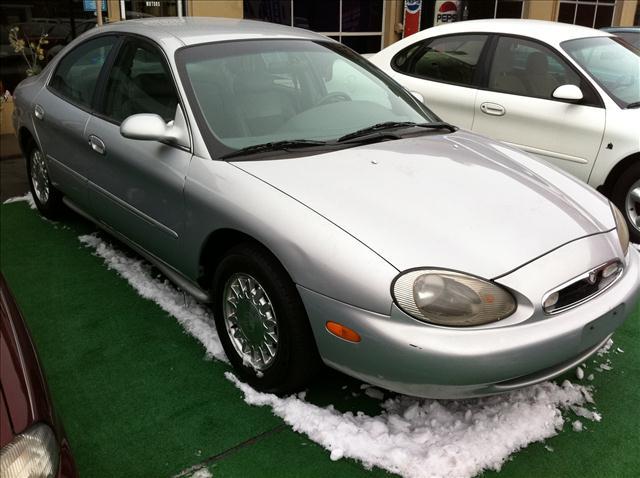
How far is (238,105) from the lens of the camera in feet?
10.2

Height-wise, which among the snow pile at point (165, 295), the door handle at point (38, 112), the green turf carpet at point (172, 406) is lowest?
the green turf carpet at point (172, 406)

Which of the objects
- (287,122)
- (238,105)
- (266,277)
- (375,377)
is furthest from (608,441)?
(238,105)

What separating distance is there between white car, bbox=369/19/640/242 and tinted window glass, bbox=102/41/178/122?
2.90m

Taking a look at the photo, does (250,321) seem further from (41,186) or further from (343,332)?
(41,186)

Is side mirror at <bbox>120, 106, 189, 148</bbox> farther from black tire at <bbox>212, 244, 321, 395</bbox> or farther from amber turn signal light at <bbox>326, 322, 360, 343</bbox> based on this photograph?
amber turn signal light at <bbox>326, 322, 360, 343</bbox>

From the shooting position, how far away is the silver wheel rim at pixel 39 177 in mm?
4712

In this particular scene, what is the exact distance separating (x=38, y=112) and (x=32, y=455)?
138 inches

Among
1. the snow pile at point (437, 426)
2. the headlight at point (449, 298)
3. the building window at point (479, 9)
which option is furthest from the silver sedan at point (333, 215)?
the building window at point (479, 9)

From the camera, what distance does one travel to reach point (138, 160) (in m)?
3.29

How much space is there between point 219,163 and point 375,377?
1210mm

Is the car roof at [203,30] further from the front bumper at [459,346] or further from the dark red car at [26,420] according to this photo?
the dark red car at [26,420]

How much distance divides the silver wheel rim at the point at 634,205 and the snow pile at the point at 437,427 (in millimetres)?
2321

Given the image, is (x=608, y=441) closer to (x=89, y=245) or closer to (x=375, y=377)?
(x=375, y=377)

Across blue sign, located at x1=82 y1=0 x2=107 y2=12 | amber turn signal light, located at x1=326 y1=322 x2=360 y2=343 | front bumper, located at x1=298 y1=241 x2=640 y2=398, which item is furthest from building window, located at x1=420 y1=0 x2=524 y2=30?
amber turn signal light, located at x1=326 y1=322 x2=360 y2=343
